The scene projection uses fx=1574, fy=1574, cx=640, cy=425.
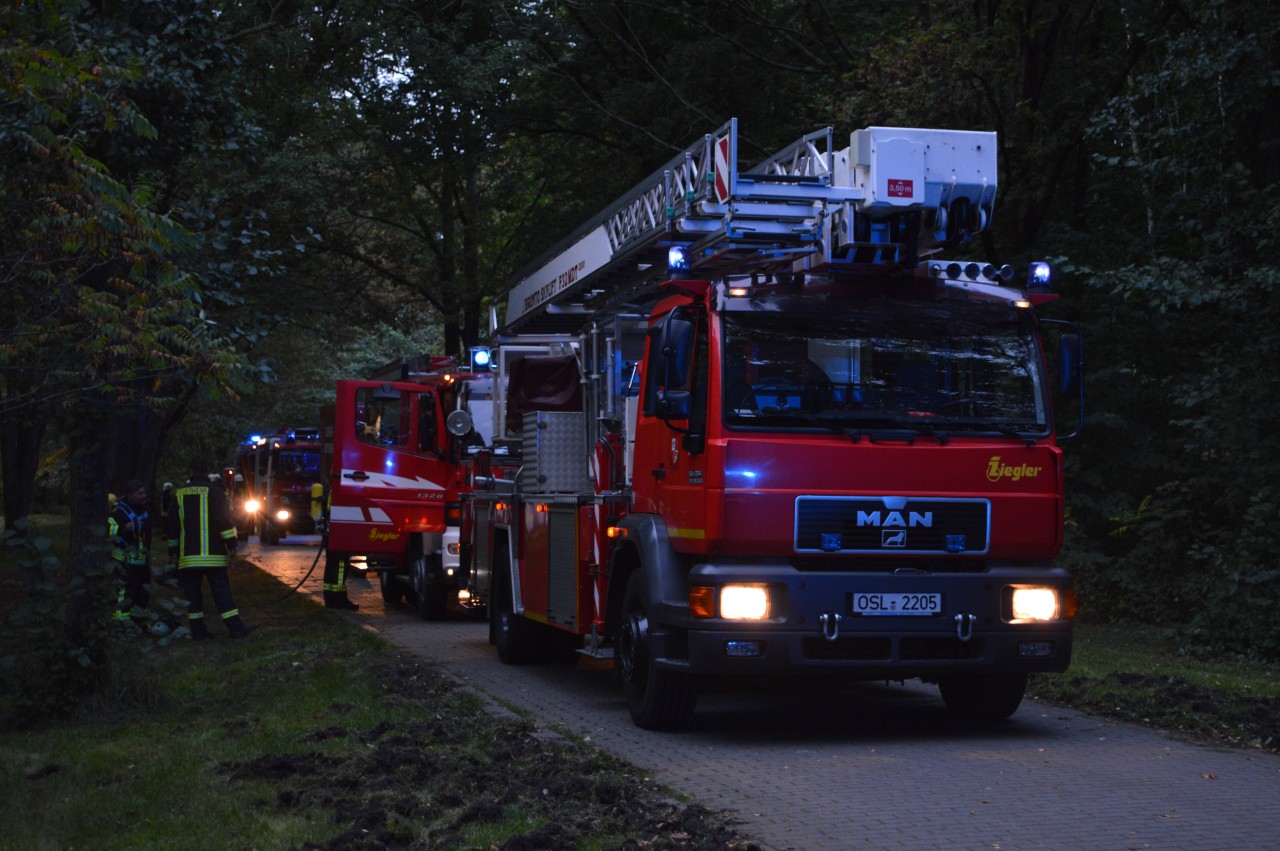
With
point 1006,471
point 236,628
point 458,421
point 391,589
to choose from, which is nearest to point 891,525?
point 1006,471

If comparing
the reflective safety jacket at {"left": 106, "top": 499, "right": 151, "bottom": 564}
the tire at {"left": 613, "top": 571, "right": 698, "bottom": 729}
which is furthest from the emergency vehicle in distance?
the tire at {"left": 613, "top": 571, "right": 698, "bottom": 729}

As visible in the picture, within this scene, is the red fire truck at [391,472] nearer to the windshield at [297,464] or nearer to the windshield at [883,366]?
the windshield at [883,366]

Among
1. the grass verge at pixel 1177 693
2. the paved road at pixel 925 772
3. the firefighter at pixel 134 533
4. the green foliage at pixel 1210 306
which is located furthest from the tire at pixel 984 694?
the firefighter at pixel 134 533

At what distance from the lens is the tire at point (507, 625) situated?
13922mm

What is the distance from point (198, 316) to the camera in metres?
10.9

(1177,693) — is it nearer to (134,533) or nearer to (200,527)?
(200,527)

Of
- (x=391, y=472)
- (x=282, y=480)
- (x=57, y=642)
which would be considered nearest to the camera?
(x=57, y=642)

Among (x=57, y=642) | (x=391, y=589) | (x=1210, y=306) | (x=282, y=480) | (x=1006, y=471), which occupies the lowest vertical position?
(x=391, y=589)

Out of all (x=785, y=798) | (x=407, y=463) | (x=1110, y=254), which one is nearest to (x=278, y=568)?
(x=407, y=463)

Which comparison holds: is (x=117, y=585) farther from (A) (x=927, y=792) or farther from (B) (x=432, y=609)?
(B) (x=432, y=609)

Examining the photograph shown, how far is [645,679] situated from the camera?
32.7 ft

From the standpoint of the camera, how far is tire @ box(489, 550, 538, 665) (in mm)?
13922

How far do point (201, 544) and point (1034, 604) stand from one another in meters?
10.2

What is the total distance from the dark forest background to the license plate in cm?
434
